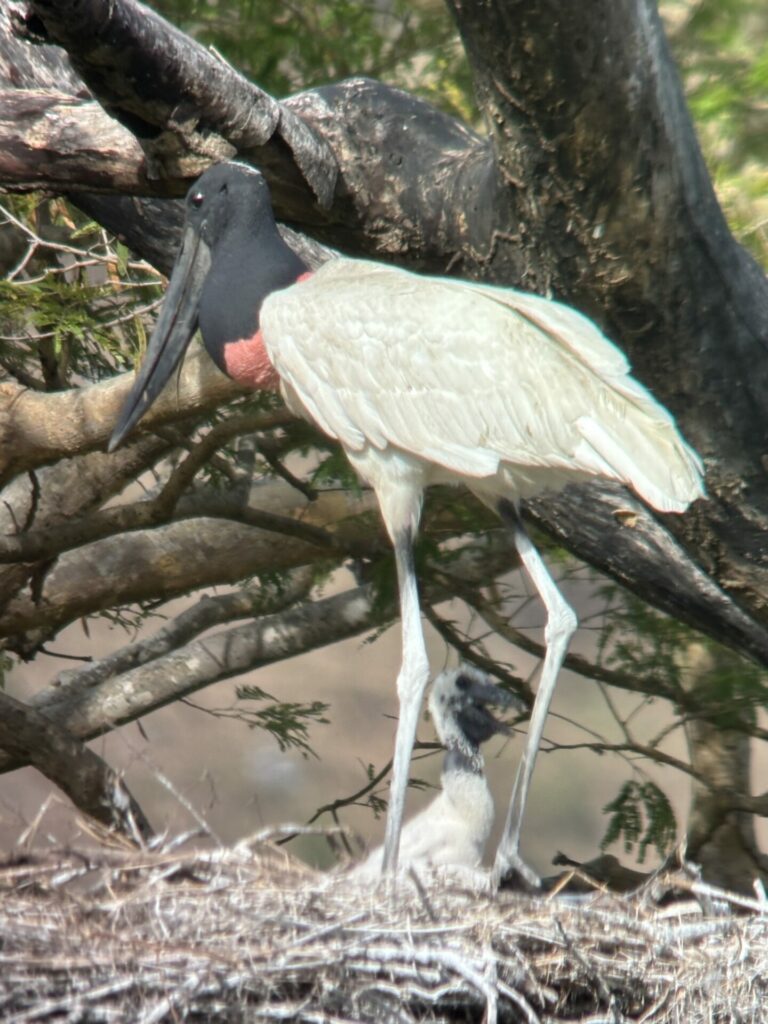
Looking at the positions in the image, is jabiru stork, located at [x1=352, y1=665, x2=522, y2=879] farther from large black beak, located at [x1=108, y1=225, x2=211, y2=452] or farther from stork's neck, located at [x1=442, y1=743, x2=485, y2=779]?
large black beak, located at [x1=108, y1=225, x2=211, y2=452]

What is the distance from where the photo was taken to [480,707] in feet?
13.8

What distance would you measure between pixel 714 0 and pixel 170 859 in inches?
104

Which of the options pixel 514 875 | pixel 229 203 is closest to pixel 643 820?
pixel 514 875

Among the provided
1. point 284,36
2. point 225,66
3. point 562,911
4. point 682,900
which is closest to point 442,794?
point 682,900

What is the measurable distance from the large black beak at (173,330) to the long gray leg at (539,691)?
82 cm

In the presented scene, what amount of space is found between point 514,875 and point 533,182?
4.58ft

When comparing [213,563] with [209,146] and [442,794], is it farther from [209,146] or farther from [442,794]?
[209,146]

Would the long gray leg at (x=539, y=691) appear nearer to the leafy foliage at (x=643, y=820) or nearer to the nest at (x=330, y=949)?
the nest at (x=330, y=949)

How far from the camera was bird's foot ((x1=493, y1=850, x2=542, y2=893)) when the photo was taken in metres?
3.50

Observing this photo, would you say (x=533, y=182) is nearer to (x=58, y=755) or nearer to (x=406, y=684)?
(x=406, y=684)

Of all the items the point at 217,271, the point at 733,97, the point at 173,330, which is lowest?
the point at 173,330

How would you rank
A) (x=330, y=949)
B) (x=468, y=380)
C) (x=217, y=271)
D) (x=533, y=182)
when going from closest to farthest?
(x=330, y=949), (x=533, y=182), (x=468, y=380), (x=217, y=271)

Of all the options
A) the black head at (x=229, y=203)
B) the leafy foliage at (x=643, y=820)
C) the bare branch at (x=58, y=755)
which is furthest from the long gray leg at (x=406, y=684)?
the leafy foliage at (x=643, y=820)

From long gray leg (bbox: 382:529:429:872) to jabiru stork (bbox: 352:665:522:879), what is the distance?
94 millimetres
